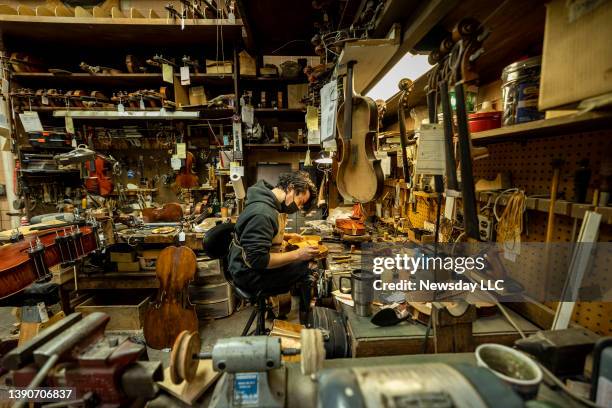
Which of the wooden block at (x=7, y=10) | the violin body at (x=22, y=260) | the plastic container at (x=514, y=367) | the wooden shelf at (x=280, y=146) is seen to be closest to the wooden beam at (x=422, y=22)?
the plastic container at (x=514, y=367)

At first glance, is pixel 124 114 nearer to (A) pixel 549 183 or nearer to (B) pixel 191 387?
(B) pixel 191 387

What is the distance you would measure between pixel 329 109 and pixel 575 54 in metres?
1.18

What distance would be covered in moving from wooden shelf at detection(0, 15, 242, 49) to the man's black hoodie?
7.05ft

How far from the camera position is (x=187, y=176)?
11.5 feet

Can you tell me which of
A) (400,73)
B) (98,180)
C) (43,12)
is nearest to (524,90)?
(400,73)

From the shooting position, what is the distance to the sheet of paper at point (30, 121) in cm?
289

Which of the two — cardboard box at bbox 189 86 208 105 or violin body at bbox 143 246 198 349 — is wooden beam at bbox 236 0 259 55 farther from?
violin body at bbox 143 246 198 349

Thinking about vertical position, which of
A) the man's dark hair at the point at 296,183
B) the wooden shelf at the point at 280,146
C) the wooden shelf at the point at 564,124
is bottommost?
the man's dark hair at the point at 296,183

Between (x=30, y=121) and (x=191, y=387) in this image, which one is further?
(x=30, y=121)

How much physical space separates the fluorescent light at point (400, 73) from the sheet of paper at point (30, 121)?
3860 mm

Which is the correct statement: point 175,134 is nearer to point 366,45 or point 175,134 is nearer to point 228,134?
point 228,134

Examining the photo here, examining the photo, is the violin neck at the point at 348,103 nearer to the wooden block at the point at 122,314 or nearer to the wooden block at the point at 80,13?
the wooden block at the point at 122,314

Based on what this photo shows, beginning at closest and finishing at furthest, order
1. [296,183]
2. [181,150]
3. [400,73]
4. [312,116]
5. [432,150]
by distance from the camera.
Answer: [432,150] < [400,73] < [296,183] < [312,116] < [181,150]

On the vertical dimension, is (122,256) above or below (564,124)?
below
